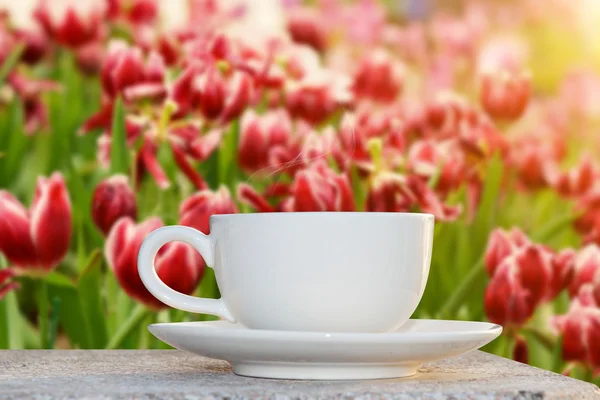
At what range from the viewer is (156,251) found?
538mm

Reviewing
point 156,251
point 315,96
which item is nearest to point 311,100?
point 315,96

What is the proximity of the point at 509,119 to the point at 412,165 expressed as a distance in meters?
0.29

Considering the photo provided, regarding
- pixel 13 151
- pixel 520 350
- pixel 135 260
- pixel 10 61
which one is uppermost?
pixel 10 61

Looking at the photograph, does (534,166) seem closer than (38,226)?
No

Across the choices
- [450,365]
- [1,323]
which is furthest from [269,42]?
[450,365]

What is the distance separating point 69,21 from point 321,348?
2.57ft

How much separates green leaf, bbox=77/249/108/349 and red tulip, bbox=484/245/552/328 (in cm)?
35

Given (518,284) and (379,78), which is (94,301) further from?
(379,78)

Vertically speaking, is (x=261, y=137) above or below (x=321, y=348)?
above

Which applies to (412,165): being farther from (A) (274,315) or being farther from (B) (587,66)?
(B) (587,66)

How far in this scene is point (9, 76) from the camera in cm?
113

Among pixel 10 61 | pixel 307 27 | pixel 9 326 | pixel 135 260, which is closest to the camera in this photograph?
pixel 135 260

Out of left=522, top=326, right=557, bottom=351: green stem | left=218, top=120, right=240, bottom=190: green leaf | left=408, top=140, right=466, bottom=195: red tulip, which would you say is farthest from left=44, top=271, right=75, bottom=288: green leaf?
left=522, top=326, right=557, bottom=351: green stem

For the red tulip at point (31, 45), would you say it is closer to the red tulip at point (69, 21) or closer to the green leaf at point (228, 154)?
the red tulip at point (69, 21)
